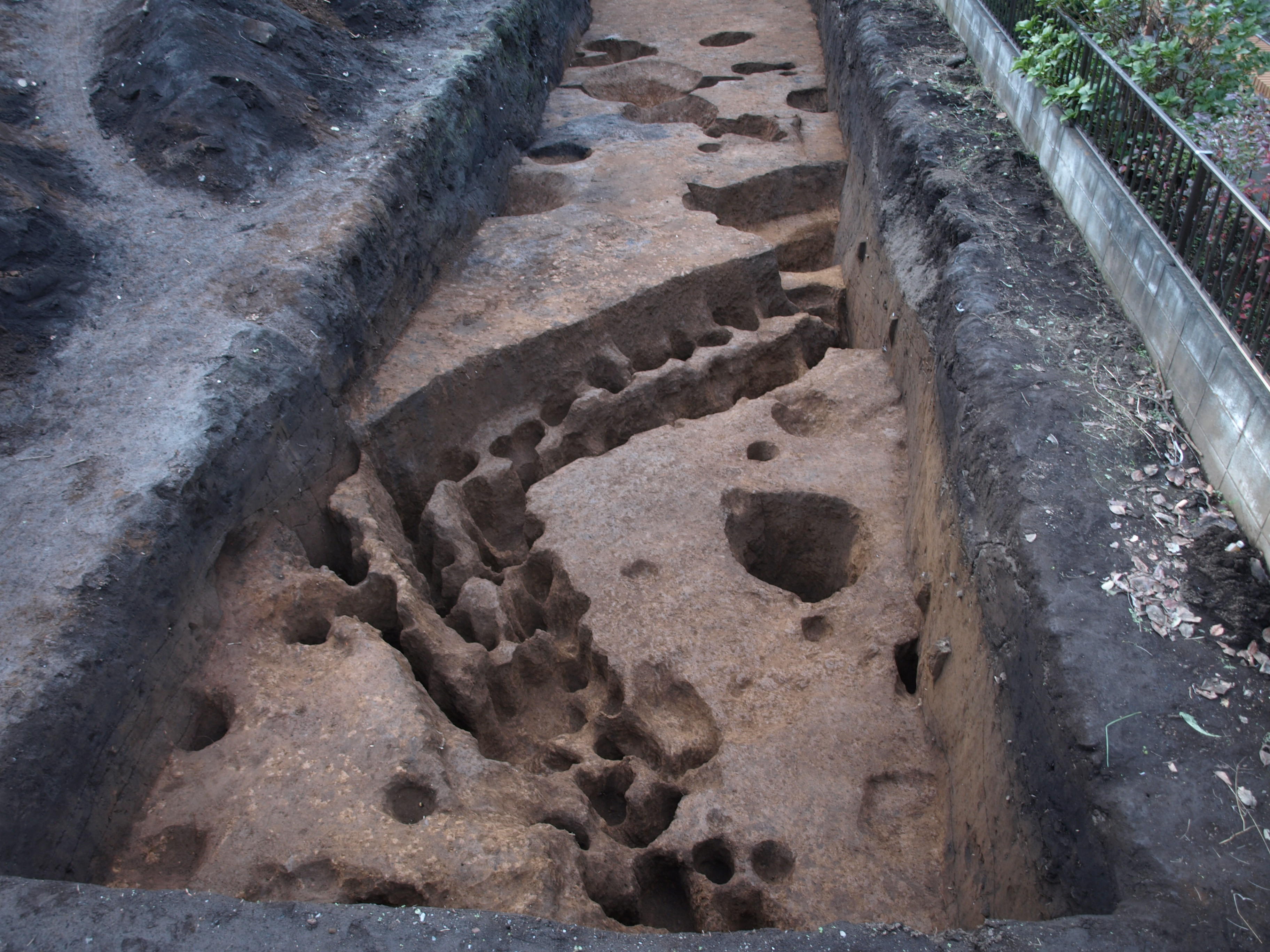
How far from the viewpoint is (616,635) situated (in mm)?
4039

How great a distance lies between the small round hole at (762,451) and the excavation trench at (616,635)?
0.08ft

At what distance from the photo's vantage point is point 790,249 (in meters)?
7.43

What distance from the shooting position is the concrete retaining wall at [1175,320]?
2867mm

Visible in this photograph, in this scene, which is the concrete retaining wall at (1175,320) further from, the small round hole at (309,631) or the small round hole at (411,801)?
the small round hole at (309,631)

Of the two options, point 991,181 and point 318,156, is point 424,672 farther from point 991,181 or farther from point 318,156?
point 991,181

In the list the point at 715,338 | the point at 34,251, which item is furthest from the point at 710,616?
the point at 34,251

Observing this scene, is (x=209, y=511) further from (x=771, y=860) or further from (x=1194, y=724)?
(x=1194, y=724)

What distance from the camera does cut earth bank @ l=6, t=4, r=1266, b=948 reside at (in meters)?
2.68

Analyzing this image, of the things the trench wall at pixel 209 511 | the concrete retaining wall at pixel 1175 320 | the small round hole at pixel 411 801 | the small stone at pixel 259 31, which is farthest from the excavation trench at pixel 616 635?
the small stone at pixel 259 31

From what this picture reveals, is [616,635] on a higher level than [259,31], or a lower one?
lower

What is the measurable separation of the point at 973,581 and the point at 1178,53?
9.92 ft

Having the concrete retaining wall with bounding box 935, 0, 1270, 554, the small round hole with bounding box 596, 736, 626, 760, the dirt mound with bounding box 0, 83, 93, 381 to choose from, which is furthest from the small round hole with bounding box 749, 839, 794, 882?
the dirt mound with bounding box 0, 83, 93, 381

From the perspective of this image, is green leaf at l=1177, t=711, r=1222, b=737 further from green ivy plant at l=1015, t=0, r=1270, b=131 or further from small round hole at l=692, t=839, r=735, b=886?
green ivy plant at l=1015, t=0, r=1270, b=131

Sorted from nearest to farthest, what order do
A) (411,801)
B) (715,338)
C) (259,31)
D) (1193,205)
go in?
(411,801), (1193,205), (715,338), (259,31)
